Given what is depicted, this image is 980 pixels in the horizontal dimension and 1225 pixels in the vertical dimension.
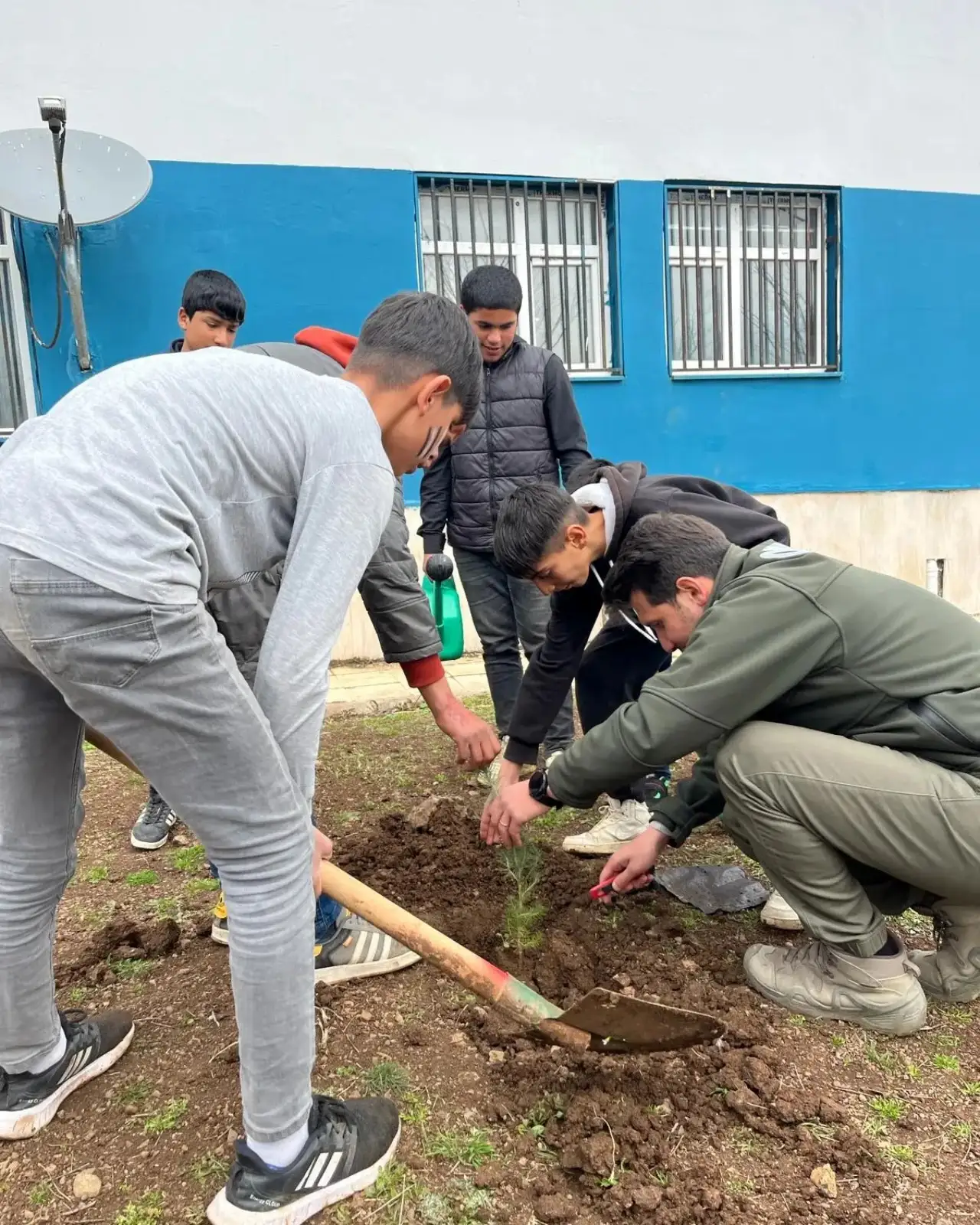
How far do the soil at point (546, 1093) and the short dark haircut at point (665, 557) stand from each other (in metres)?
0.99

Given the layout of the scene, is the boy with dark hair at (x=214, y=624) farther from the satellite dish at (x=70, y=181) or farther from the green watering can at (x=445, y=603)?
the satellite dish at (x=70, y=181)

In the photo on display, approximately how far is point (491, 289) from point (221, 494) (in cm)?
254

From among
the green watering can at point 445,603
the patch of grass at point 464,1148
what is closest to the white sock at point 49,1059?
the patch of grass at point 464,1148

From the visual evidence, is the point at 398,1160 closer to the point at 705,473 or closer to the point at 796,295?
the point at 705,473

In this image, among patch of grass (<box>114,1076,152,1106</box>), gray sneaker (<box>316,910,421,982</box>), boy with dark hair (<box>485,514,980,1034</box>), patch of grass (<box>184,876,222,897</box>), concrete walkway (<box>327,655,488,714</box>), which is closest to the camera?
patch of grass (<box>114,1076,152,1106</box>)

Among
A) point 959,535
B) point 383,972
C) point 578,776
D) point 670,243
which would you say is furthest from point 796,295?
point 383,972

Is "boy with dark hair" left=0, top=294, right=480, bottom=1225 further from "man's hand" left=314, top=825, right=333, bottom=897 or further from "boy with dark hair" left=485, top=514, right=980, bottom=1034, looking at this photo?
"boy with dark hair" left=485, top=514, right=980, bottom=1034

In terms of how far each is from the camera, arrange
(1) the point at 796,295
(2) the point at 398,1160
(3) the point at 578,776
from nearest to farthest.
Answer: (2) the point at 398,1160 < (3) the point at 578,776 < (1) the point at 796,295

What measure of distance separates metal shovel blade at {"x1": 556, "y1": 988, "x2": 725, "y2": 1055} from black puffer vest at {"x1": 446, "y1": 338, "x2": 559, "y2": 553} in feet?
7.54

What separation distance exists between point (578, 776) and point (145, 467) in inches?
53.7

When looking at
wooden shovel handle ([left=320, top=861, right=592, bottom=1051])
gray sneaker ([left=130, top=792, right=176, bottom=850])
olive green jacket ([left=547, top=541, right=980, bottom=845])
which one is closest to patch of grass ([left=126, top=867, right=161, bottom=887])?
gray sneaker ([left=130, top=792, right=176, bottom=850])

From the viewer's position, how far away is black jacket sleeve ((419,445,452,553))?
4.00m

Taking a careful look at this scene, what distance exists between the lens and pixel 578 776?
2.29 meters

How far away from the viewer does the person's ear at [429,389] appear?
Answer: 1.67 metres
